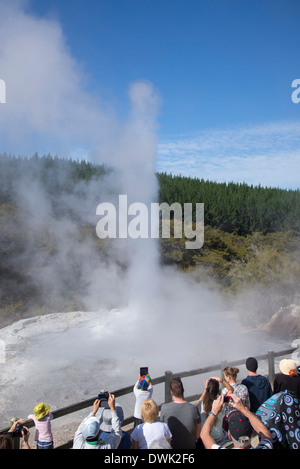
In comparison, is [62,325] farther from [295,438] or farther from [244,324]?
[295,438]

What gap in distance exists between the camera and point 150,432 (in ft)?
8.39

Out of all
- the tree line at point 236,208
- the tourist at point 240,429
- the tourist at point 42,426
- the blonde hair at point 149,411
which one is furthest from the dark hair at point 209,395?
the tree line at point 236,208

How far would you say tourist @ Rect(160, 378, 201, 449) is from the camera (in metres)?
2.78

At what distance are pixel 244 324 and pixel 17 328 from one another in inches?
313

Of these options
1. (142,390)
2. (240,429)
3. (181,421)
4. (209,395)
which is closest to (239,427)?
(240,429)

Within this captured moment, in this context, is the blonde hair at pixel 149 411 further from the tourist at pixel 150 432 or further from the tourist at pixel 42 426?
the tourist at pixel 42 426

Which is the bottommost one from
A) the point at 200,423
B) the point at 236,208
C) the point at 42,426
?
the point at 42,426

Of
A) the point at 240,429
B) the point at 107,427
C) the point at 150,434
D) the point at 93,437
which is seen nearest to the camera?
the point at 240,429

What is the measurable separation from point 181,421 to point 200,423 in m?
0.20

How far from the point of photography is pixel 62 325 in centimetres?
1151

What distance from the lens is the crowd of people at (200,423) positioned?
7.71ft

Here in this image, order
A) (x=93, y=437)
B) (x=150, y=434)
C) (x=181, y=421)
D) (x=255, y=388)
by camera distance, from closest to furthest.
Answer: (x=93, y=437), (x=150, y=434), (x=181, y=421), (x=255, y=388)

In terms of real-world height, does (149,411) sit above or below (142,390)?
above

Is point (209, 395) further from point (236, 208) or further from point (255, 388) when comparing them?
point (236, 208)
